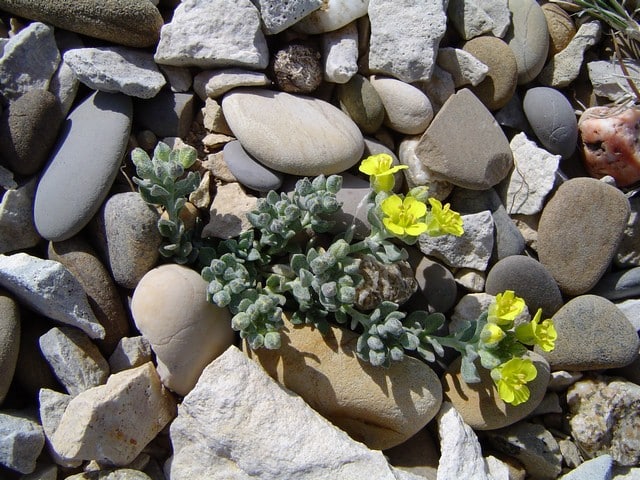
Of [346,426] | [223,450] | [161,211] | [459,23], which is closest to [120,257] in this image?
[161,211]

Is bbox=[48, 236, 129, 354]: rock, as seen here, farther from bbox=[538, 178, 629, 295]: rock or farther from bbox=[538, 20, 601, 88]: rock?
bbox=[538, 20, 601, 88]: rock

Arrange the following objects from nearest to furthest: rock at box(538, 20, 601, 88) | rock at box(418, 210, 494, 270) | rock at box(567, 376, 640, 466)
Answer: rock at box(567, 376, 640, 466)
rock at box(418, 210, 494, 270)
rock at box(538, 20, 601, 88)

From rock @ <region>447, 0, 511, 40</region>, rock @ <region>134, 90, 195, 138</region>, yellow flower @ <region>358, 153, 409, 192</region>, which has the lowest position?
yellow flower @ <region>358, 153, 409, 192</region>

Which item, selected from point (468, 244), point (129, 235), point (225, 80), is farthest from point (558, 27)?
point (129, 235)

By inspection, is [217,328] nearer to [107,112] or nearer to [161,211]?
[161,211]

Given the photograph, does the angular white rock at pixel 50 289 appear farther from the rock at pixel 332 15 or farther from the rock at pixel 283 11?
the rock at pixel 332 15

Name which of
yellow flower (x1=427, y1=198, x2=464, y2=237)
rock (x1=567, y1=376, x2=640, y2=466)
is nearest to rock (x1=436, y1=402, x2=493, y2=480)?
rock (x1=567, y1=376, x2=640, y2=466)
